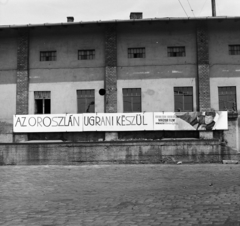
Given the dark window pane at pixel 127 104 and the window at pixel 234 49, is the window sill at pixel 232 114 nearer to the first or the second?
the window at pixel 234 49

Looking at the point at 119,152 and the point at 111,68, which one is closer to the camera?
the point at 119,152

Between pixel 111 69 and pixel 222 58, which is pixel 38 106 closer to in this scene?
pixel 111 69

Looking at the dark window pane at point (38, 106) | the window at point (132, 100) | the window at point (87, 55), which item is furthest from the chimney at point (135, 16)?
the dark window pane at point (38, 106)

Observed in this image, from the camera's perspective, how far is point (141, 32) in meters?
24.2

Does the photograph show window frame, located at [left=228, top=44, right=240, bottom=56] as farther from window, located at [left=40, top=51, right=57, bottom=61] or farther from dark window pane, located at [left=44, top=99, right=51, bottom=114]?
dark window pane, located at [left=44, top=99, right=51, bottom=114]

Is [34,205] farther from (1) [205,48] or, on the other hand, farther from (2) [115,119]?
(1) [205,48]

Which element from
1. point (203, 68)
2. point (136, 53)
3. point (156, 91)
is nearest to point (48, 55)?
point (136, 53)

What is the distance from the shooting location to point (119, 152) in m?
21.4

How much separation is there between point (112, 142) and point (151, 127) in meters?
3.01

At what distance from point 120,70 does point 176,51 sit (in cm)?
422

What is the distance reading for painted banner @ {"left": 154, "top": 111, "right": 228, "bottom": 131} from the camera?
73.9ft

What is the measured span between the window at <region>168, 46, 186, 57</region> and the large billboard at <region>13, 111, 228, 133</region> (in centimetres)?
432

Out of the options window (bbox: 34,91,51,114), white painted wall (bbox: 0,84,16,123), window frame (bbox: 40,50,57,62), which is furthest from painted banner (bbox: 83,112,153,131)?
white painted wall (bbox: 0,84,16,123)

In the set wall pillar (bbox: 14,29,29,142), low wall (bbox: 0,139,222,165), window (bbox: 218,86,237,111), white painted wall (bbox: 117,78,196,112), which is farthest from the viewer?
wall pillar (bbox: 14,29,29,142)
